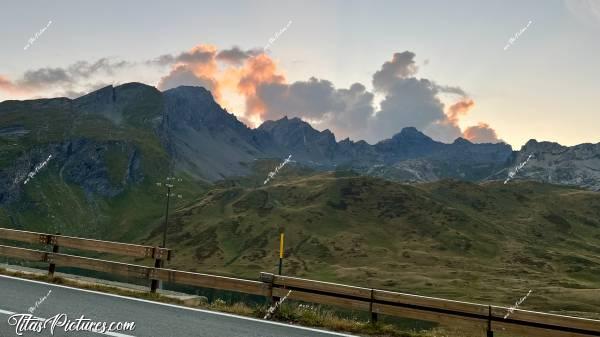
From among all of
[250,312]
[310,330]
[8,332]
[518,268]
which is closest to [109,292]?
[250,312]

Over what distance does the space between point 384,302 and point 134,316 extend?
253 inches

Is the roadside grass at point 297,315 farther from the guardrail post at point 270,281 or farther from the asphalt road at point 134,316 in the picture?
the asphalt road at point 134,316

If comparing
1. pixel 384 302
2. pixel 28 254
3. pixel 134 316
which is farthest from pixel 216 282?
pixel 28 254

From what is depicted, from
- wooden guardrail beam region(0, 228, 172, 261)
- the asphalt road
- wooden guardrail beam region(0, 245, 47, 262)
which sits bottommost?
the asphalt road

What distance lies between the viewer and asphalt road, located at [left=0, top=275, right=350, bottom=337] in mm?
10664

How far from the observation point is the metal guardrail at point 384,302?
37.8 ft

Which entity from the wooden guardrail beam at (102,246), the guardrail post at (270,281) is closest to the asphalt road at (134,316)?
the guardrail post at (270,281)

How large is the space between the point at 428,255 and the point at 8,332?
189859mm

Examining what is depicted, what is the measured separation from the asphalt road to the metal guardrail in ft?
4.17

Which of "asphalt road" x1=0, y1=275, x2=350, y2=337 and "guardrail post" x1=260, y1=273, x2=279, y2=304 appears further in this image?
"guardrail post" x1=260, y1=273, x2=279, y2=304

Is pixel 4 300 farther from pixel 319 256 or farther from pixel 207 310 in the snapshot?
pixel 319 256

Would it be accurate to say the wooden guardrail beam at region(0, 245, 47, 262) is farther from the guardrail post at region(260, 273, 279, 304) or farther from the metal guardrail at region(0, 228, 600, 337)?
the guardrail post at region(260, 273, 279, 304)

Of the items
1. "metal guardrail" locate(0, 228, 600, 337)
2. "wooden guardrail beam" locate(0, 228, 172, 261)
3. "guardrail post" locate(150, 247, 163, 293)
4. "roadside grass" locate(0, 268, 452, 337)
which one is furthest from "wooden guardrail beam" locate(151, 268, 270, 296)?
"wooden guardrail beam" locate(0, 228, 172, 261)

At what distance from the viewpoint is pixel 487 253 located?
198 metres
